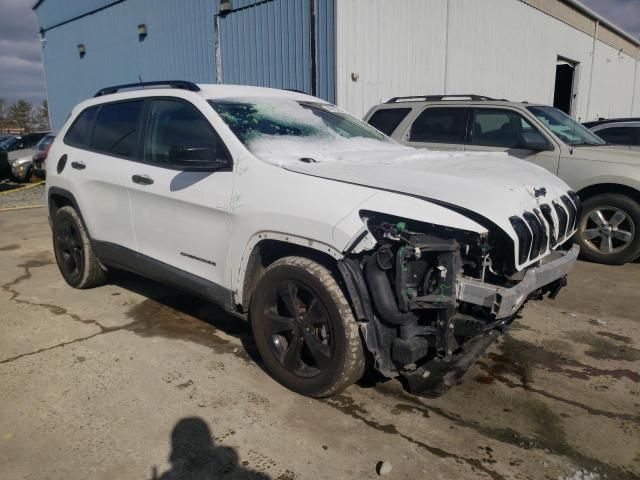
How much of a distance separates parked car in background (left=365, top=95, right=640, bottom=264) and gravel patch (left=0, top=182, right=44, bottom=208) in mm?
8532

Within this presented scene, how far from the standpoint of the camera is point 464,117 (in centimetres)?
682

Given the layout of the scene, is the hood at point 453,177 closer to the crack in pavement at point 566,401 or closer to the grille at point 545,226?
the grille at point 545,226

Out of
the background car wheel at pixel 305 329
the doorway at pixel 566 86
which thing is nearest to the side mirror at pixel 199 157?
the background car wheel at pixel 305 329

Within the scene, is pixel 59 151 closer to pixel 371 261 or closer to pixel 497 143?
pixel 371 261

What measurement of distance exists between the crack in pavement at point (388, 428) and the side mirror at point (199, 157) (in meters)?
1.60

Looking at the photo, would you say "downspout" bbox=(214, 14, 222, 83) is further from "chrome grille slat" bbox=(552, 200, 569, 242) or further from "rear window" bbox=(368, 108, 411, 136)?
"chrome grille slat" bbox=(552, 200, 569, 242)

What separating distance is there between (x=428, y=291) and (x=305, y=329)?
74 cm

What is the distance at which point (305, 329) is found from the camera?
2904 mm

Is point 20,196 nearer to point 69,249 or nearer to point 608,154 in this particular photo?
point 69,249

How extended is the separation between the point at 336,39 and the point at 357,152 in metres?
6.12

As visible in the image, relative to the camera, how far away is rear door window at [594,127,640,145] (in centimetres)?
842


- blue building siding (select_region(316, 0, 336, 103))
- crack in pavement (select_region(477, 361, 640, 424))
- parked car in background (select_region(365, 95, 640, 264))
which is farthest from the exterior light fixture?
crack in pavement (select_region(477, 361, 640, 424))

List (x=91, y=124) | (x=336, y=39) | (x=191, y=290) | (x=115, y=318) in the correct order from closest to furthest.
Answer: (x=191, y=290) < (x=115, y=318) < (x=91, y=124) < (x=336, y=39)

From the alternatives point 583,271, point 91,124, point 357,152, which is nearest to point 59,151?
point 91,124
